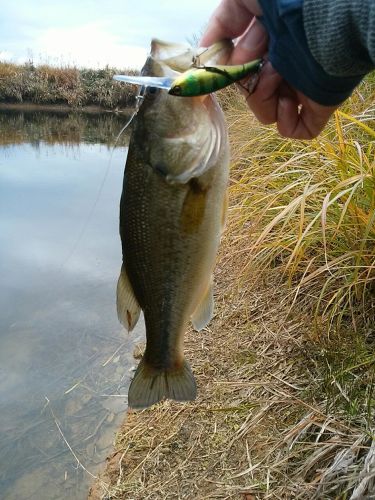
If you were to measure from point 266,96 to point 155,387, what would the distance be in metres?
0.97

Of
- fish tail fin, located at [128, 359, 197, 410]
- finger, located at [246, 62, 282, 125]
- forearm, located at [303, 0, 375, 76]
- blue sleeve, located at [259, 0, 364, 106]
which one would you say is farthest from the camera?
fish tail fin, located at [128, 359, 197, 410]

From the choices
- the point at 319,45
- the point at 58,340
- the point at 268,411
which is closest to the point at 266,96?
the point at 319,45

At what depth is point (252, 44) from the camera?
1.42 m

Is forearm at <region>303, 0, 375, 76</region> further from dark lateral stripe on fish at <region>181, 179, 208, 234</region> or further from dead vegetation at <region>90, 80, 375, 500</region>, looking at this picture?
dead vegetation at <region>90, 80, 375, 500</region>

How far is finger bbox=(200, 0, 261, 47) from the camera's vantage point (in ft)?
4.90

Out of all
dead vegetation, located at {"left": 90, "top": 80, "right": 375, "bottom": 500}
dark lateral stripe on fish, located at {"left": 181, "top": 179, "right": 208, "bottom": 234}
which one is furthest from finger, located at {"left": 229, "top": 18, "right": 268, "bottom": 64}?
dead vegetation, located at {"left": 90, "top": 80, "right": 375, "bottom": 500}

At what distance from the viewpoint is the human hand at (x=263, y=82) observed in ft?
4.66

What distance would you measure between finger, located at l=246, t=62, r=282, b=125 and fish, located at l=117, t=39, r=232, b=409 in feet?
0.50

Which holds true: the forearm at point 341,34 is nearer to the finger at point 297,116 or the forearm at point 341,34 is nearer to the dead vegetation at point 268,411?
the finger at point 297,116

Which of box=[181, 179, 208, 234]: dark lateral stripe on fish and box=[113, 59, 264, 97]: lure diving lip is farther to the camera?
box=[181, 179, 208, 234]: dark lateral stripe on fish

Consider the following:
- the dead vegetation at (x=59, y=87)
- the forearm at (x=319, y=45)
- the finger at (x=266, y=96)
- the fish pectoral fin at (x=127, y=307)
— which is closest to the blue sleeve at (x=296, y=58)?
the forearm at (x=319, y=45)

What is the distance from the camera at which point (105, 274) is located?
5.82m

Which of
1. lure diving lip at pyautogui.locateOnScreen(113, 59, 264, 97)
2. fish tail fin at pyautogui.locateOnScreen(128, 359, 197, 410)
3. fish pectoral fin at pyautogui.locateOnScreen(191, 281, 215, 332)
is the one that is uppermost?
lure diving lip at pyautogui.locateOnScreen(113, 59, 264, 97)

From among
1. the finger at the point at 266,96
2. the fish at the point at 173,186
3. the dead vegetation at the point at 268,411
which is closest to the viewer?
the fish at the point at 173,186
